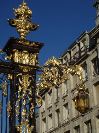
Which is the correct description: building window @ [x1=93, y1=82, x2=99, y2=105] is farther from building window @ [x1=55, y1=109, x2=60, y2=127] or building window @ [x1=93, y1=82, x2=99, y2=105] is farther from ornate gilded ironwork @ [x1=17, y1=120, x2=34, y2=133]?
ornate gilded ironwork @ [x1=17, y1=120, x2=34, y2=133]

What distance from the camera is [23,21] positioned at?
13609mm

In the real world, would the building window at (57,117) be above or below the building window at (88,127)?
above

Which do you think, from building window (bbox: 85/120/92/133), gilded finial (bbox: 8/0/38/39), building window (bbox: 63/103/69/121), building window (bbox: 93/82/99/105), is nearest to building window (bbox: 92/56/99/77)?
building window (bbox: 93/82/99/105)

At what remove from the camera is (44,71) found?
548 inches

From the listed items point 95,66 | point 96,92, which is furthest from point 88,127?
point 95,66

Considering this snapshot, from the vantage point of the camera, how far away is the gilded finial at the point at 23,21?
1355cm

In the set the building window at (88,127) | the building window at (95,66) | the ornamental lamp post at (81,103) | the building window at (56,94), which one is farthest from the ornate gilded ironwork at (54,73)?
the building window at (56,94)

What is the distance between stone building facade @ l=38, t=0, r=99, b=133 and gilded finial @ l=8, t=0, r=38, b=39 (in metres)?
25.5

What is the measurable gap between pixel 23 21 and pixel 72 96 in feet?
112

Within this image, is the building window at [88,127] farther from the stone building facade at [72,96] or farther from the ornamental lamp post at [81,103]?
the ornamental lamp post at [81,103]

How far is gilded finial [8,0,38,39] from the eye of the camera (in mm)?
13552

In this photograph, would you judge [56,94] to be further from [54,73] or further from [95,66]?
[54,73]

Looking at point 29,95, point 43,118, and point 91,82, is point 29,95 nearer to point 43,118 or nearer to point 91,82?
point 91,82

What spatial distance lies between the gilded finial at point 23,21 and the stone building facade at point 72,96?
25.5m
